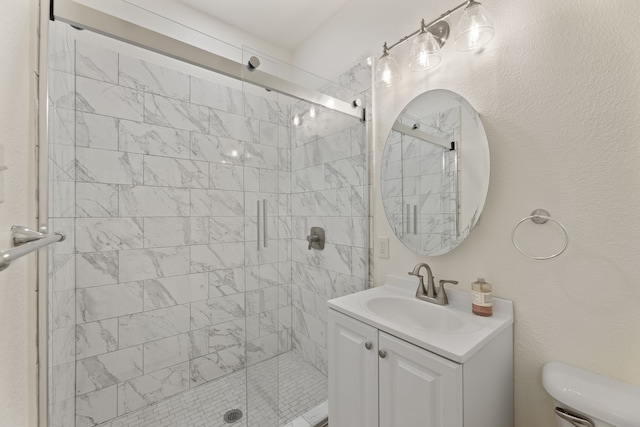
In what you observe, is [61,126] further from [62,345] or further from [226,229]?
[226,229]

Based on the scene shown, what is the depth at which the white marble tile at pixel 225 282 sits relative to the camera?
2.00 meters

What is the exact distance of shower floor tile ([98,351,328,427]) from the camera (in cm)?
145

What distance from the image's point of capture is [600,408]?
2.45 feet

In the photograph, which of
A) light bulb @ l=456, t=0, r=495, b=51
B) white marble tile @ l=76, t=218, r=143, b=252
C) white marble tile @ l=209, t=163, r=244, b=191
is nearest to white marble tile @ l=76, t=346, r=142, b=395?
white marble tile @ l=76, t=218, r=143, b=252

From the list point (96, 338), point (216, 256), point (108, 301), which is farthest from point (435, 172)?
point (96, 338)

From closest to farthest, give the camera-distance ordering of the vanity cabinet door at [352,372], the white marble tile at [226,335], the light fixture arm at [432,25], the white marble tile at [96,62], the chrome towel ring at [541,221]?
the chrome towel ring at [541,221], the vanity cabinet door at [352,372], the light fixture arm at [432,25], the white marble tile at [96,62], the white marble tile at [226,335]

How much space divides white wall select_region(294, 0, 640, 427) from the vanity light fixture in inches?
2.7

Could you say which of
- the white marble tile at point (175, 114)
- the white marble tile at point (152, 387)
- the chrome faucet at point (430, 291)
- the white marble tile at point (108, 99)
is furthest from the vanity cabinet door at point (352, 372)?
the white marble tile at point (108, 99)

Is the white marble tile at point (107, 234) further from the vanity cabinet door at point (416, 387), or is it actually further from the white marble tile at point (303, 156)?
the vanity cabinet door at point (416, 387)

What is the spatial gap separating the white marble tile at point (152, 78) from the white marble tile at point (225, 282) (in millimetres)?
1361

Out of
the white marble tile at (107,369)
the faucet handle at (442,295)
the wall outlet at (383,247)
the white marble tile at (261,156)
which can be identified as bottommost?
the white marble tile at (107,369)

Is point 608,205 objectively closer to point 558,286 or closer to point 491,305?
point 558,286

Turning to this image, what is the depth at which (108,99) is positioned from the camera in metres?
1.64

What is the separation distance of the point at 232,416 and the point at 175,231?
1286 mm
